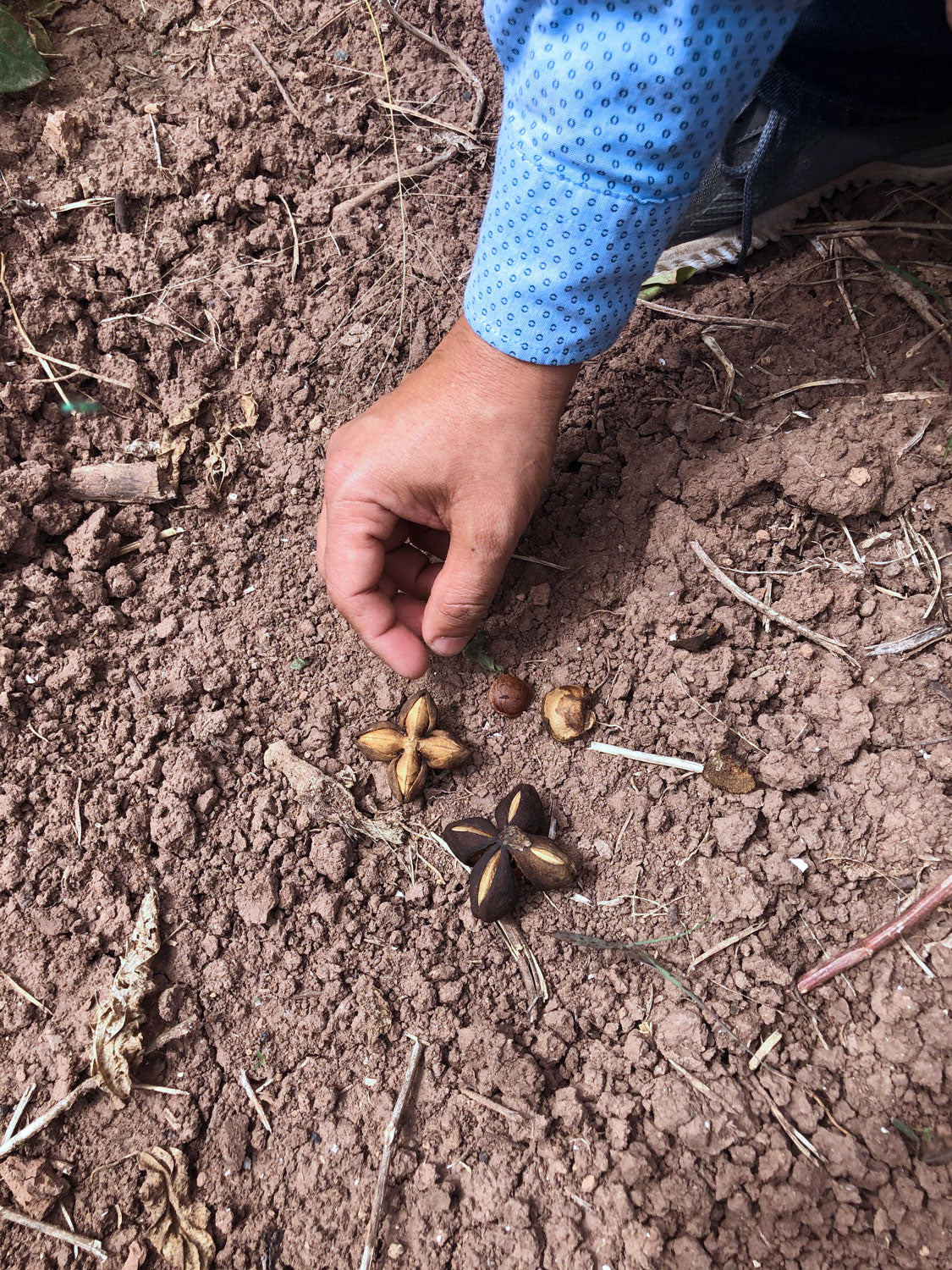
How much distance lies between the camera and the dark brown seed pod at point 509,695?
248 cm

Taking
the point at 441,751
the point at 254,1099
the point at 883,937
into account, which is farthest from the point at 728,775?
the point at 254,1099

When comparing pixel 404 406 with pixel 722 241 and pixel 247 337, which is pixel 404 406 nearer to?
pixel 247 337

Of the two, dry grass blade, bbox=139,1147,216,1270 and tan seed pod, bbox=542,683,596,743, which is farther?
tan seed pod, bbox=542,683,596,743

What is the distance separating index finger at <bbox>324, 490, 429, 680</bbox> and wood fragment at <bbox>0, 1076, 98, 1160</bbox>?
1.30 metres

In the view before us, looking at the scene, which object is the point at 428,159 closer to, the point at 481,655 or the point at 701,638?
the point at 481,655

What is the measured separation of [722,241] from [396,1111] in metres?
2.96

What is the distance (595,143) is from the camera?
159 cm

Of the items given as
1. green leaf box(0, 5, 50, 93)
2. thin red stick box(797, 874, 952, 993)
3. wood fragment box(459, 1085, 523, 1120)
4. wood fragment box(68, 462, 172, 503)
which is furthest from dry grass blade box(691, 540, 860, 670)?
green leaf box(0, 5, 50, 93)

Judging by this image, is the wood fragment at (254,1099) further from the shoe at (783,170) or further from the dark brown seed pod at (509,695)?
the shoe at (783,170)

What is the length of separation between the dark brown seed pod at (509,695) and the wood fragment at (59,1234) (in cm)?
162

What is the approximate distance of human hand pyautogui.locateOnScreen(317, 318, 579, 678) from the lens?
82.0 inches

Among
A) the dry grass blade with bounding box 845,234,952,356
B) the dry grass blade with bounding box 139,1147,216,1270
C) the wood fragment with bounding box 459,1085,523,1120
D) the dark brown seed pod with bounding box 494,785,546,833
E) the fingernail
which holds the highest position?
the dry grass blade with bounding box 845,234,952,356

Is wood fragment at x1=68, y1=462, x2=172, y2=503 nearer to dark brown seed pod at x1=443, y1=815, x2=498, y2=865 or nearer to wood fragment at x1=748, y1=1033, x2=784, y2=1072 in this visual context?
dark brown seed pod at x1=443, y1=815, x2=498, y2=865

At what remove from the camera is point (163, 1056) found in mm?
2078
